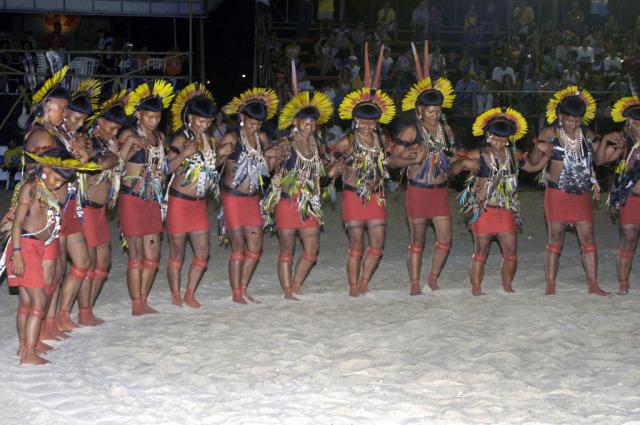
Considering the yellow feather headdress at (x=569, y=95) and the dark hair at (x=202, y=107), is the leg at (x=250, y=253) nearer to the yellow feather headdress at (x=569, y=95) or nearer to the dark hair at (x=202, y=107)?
the dark hair at (x=202, y=107)

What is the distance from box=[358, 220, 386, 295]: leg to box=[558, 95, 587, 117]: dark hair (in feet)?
5.94

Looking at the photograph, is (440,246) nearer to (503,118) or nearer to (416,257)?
(416,257)

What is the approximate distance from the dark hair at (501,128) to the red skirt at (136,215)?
288 cm

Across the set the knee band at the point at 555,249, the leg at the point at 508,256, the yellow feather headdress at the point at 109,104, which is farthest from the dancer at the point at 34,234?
the knee band at the point at 555,249

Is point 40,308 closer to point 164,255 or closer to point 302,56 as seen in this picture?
point 164,255

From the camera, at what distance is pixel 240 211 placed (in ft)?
25.8

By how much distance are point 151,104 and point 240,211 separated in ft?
3.87

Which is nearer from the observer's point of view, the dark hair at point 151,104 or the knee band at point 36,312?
the knee band at point 36,312

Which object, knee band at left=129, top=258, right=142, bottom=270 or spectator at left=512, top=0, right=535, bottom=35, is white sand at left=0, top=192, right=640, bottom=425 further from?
spectator at left=512, top=0, right=535, bottom=35

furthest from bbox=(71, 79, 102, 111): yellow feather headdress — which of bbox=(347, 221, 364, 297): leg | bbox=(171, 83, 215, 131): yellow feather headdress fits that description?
bbox=(347, 221, 364, 297): leg

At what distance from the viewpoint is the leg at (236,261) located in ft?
26.0

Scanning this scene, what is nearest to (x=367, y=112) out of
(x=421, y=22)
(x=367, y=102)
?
(x=367, y=102)

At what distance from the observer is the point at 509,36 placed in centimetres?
1919

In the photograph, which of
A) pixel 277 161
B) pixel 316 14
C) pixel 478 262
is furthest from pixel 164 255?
pixel 316 14
